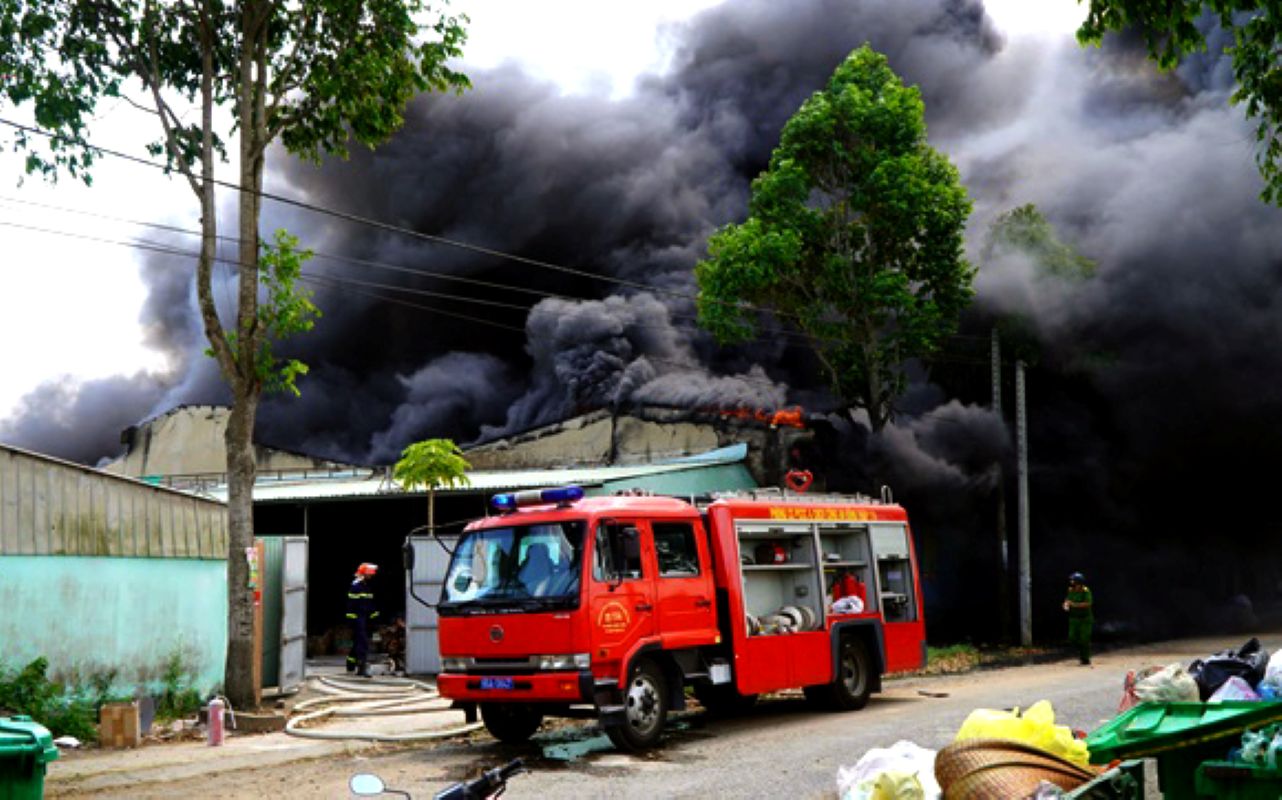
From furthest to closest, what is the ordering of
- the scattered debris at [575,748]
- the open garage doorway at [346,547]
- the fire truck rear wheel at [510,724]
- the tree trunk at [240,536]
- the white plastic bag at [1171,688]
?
the open garage doorway at [346,547], the tree trunk at [240,536], the fire truck rear wheel at [510,724], the scattered debris at [575,748], the white plastic bag at [1171,688]

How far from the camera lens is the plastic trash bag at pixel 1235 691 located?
576cm

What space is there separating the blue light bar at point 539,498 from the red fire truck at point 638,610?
0.06ft

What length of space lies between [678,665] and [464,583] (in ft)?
6.98

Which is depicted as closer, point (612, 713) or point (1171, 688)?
point (1171, 688)

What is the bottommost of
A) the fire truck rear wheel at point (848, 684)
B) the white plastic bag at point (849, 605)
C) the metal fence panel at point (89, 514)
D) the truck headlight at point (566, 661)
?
the fire truck rear wheel at point (848, 684)

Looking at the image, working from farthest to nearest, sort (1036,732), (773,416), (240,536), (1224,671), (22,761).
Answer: (773,416) < (240,536) < (1036,732) < (1224,671) < (22,761)

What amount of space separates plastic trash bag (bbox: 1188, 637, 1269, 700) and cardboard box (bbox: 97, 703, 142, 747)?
9482mm

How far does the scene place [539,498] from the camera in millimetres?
10461

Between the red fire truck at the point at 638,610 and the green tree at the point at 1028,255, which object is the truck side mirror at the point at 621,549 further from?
the green tree at the point at 1028,255

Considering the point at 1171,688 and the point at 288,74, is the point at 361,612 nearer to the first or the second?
the point at 288,74

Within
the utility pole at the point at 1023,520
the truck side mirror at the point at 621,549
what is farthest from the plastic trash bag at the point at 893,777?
the utility pole at the point at 1023,520

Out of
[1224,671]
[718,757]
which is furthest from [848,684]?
[1224,671]

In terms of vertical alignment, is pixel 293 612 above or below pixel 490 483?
below

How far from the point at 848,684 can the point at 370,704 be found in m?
5.59
